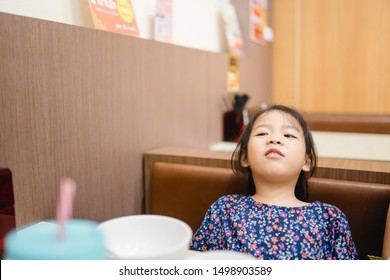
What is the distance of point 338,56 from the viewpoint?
→ 4012 millimetres

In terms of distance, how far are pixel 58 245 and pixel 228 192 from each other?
0.98m

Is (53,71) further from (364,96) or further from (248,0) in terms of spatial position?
(364,96)

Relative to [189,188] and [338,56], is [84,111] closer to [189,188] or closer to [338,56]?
[189,188]

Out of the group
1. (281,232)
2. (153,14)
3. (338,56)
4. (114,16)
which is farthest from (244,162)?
(338,56)

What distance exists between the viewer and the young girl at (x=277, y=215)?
113cm

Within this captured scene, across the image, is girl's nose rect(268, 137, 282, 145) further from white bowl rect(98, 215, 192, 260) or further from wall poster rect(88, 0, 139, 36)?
wall poster rect(88, 0, 139, 36)

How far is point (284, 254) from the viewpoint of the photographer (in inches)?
43.6

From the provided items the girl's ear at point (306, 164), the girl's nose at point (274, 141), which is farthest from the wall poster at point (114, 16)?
the girl's ear at point (306, 164)

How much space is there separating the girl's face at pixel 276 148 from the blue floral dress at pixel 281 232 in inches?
4.1

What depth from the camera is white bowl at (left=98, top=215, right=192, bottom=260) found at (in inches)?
30.5

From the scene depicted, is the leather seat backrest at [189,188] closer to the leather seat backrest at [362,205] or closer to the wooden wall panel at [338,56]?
the leather seat backrest at [362,205]

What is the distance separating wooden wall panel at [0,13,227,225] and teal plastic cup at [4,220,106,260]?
1.94ft
